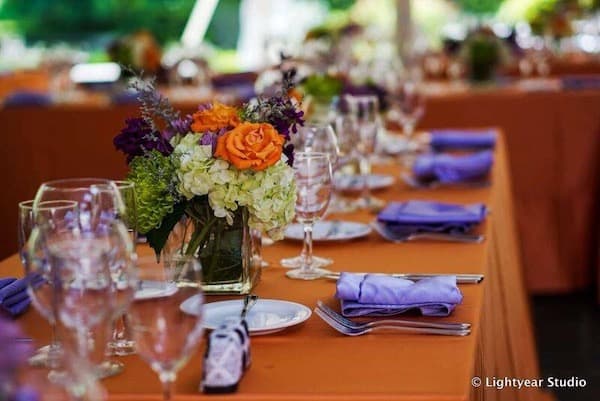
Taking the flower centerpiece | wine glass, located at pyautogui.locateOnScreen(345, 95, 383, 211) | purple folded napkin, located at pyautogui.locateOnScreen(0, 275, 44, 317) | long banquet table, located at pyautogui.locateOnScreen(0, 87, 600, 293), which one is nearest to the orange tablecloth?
long banquet table, located at pyautogui.locateOnScreen(0, 87, 600, 293)

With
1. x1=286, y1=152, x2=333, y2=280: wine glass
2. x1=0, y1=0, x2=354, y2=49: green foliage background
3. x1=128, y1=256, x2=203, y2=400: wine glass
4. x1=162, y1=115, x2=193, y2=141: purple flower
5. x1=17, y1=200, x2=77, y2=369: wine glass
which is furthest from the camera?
x1=0, y1=0, x2=354, y2=49: green foliage background

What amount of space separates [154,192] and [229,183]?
121 millimetres

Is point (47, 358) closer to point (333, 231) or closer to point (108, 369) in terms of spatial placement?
point (108, 369)

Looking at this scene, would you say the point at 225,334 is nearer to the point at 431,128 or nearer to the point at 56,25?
the point at 431,128

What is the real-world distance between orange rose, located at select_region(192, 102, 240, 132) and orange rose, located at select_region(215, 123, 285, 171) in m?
0.05

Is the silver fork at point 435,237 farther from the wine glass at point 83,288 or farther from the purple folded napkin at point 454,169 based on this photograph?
the wine glass at point 83,288

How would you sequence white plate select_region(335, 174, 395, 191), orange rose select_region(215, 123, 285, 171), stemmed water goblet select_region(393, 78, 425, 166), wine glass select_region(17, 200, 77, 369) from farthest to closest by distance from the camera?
stemmed water goblet select_region(393, 78, 425, 166), white plate select_region(335, 174, 395, 191), orange rose select_region(215, 123, 285, 171), wine glass select_region(17, 200, 77, 369)

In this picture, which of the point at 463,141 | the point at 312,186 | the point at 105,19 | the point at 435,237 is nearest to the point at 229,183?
the point at 312,186

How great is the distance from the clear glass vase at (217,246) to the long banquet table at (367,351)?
0.19ft

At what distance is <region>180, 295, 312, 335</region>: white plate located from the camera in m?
1.64

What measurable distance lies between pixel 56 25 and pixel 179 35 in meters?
1.18

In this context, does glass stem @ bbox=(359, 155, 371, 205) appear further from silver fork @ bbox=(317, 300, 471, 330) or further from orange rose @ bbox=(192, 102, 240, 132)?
silver fork @ bbox=(317, 300, 471, 330)

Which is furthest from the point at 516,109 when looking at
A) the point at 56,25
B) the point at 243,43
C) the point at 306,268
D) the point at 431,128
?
the point at 56,25

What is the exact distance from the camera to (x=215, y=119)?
185cm
